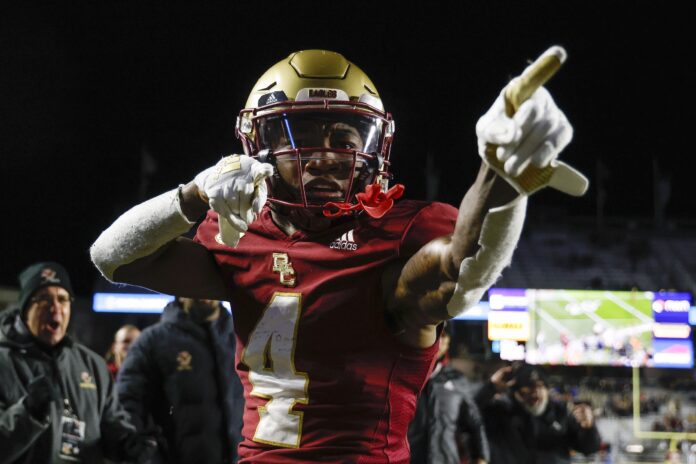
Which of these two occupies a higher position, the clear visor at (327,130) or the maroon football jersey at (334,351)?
the clear visor at (327,130)

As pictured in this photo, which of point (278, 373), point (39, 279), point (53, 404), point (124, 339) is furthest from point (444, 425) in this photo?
point (278, 373)


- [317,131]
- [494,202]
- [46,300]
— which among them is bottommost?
[46,300]

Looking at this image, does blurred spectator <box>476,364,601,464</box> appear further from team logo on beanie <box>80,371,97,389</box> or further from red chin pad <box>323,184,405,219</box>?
red chin pad <box>323,184,405,219</box>

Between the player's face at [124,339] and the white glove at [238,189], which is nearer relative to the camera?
the white glove at [238,189]

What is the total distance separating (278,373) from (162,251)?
0.43 m

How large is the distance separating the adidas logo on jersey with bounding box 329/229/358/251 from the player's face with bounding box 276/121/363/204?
4.0 inches

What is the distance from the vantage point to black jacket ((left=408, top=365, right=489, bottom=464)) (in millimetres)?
4605

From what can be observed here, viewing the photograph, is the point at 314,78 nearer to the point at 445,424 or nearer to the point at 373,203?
the point at 373,203

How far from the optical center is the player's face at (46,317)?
3.73 m

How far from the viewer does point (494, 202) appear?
1.73 meters

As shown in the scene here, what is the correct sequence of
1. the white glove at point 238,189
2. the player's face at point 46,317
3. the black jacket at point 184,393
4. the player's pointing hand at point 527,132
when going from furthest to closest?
the black jacket at point 184,393, the player's face at point 46,317, the white glove at point 238,189, the player's pointing hand at point 527,132

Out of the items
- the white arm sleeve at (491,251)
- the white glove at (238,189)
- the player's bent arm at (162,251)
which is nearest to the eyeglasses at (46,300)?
the player's bent arm at (162,251)

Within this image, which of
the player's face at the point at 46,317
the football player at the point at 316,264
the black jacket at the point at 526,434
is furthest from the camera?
the black jacket at the point at 526,434

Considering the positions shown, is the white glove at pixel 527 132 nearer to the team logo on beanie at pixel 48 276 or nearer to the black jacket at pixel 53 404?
the black jacket at pixel 53 404
